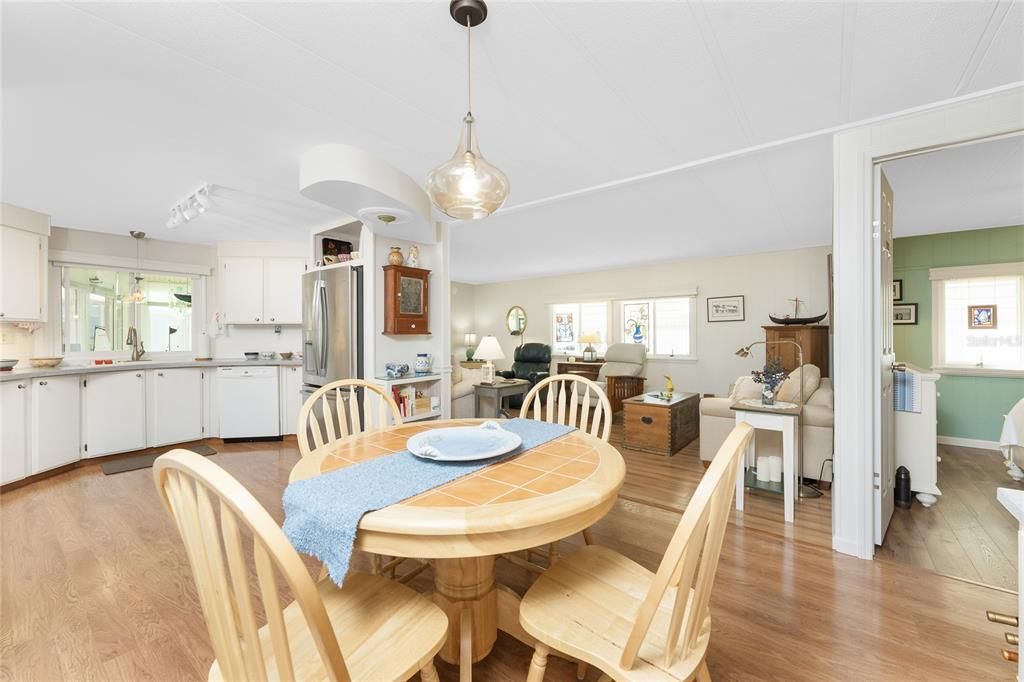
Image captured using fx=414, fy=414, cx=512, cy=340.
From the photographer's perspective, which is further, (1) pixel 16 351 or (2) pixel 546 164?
(1) pixel 16 351

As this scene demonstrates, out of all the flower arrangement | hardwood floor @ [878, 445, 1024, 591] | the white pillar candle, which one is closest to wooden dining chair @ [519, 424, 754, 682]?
hardwood floor @ [878, 445, 1024, 591]

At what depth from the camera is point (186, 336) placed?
16.0ft

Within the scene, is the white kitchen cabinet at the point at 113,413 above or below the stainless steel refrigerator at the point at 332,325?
below

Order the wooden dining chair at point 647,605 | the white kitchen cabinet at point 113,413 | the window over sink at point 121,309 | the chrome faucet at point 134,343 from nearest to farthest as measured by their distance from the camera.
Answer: the wooden dining chair at point 647,605 < the white kitchen cabinet at point 113,413 < the window over sink at point 121,309 < the chrome faucet at point 134,343

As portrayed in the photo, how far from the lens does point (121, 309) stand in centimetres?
449

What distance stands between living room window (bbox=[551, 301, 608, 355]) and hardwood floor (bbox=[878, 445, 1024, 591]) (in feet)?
15.4

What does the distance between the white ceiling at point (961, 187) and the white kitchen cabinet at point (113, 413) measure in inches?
254

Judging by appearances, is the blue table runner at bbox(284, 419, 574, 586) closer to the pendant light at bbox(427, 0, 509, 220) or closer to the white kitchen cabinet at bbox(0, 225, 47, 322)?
the pendant light at bbox(427, 0, 509, 220)

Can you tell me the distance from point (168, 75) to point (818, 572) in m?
3.83

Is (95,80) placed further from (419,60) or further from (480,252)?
(480,252)

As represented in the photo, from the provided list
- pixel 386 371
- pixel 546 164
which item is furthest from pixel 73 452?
pixel 546 164

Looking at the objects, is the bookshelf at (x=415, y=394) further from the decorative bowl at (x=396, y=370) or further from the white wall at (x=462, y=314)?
the white wall at (x=462, y=314)

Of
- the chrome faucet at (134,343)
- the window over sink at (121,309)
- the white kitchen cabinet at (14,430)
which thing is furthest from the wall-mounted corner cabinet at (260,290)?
the white kitchen cabinet at (14,430)

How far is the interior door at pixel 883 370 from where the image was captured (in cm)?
219
